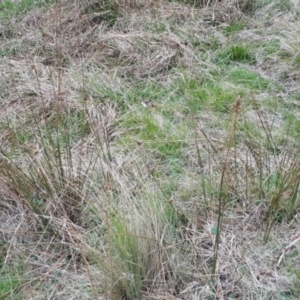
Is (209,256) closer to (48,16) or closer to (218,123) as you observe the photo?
(218,123)

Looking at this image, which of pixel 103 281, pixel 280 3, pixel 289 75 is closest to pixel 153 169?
pixel 103 281

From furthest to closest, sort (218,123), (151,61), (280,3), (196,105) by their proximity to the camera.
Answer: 1. (280,3)
2. (151,61)
3. (196,105)
4. (218,123)

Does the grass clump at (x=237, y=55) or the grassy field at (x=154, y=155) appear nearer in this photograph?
the grassy field at (x=154, y=155)

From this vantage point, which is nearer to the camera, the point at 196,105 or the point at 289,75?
the point at 196,105

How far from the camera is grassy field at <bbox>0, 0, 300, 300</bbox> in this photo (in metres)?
2.26

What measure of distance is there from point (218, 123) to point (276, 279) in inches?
50.0

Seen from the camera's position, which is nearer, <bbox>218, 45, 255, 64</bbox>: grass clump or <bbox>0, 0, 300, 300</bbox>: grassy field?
<bbox>0, 0, 300, 300</bbox>: grassy field

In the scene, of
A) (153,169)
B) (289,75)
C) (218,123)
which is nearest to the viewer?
(153,169)

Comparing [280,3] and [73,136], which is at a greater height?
[280,3]

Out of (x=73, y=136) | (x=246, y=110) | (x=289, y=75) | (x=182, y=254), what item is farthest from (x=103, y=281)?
(x=289, y=75)

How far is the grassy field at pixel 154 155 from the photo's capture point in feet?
7.41

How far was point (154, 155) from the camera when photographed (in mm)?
3072

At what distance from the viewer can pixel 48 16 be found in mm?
4879

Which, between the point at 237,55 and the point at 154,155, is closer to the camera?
the point at 154,155
